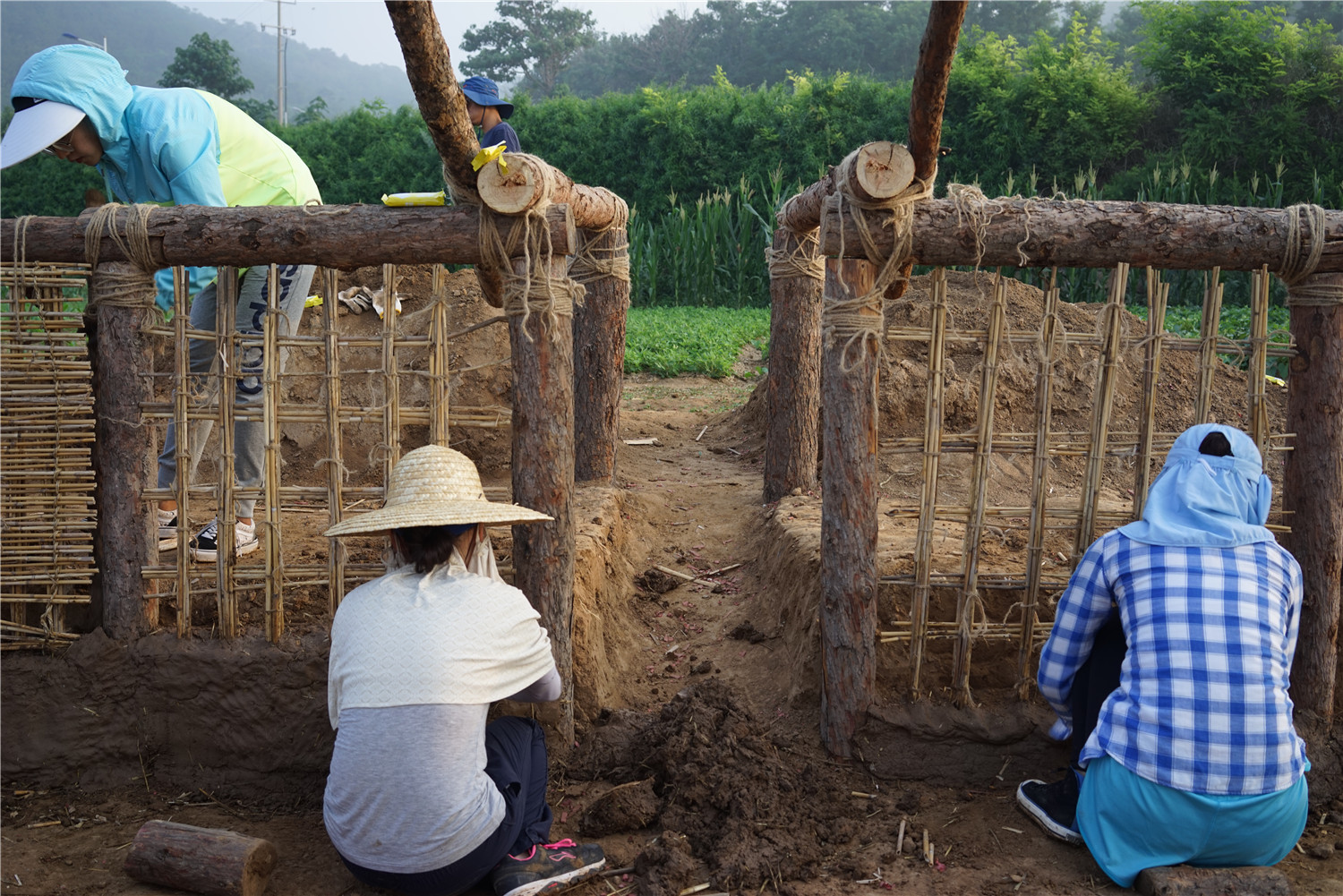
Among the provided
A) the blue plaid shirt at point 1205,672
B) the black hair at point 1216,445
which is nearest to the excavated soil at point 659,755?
the blue plaid shirt at point 1205,672

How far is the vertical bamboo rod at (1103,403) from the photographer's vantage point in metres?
3.21

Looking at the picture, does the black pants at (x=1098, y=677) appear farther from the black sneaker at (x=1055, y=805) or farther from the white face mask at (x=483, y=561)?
the white face mask at (x=483, y=561)

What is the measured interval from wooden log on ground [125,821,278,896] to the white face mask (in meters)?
0.96

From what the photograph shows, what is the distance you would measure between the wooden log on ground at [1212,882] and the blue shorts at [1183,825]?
36 millimetres

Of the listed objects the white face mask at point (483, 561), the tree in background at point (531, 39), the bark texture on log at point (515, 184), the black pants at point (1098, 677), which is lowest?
the black pants at point (1098, 677)

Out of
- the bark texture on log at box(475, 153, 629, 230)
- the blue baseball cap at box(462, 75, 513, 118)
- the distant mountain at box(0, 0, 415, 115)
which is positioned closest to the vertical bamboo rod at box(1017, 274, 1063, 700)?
the bark texture on log at box(475, 153, 629, 230)

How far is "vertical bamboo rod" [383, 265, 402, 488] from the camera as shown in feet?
10.5

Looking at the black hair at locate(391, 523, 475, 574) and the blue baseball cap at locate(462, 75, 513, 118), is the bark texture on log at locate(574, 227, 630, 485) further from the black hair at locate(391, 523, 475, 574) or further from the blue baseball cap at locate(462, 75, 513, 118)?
the black hair at locate(391, 523, 475, 574)

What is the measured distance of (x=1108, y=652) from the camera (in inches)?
113

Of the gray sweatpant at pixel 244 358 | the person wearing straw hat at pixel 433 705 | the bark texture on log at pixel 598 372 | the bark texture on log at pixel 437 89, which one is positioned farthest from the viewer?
the bark texture on log at pixel 598 372

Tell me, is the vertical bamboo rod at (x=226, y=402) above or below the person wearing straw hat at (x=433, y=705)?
above

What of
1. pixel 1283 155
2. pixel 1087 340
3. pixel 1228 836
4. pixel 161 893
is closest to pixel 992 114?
pixel 1283 155

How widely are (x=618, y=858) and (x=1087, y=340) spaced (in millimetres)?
2309

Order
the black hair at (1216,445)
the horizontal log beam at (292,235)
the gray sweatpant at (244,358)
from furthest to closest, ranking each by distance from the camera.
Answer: the gray sweatpant at (244,358), the horizontal log beam at (292,235), the black hair at (1216,445)
